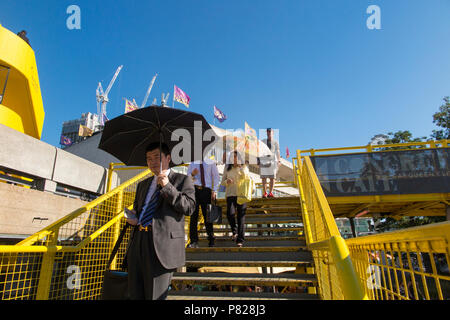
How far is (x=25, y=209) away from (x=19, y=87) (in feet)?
14.2

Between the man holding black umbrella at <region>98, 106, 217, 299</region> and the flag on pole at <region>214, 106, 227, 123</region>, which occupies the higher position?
the flag on pole at <region>214, 106, 227, 123</region>

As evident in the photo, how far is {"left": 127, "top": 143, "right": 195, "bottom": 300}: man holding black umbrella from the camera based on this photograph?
6.36 ft

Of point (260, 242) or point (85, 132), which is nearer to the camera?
point (260, 242)

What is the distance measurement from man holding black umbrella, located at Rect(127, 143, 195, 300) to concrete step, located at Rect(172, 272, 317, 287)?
5.06ft

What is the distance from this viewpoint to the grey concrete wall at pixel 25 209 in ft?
13.6

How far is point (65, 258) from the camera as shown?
128 inches

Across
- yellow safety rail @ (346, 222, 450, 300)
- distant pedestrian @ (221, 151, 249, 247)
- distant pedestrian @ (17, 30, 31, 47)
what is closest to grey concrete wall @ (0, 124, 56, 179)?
distant pedestrian @ (221, 151, 249, 247)

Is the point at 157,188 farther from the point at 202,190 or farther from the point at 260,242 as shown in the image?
the point at 260,242

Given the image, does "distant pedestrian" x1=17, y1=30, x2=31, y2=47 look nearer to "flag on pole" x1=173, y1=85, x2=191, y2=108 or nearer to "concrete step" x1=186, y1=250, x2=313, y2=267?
"concrete step" x1=186, y1=250, x2=313, y2=267

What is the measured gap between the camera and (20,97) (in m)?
7.17

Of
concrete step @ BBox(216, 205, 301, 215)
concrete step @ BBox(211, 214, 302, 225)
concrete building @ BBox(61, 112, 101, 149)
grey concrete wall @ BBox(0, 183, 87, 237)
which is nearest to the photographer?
grey concrete wall @ BBox(0, 183, 87, 237)

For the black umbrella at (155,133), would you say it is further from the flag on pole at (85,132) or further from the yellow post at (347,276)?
the flag on pole at (85,132)

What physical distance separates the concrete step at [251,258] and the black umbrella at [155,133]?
70.3 inches

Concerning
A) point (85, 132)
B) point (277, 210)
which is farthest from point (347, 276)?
point (85, 132)
